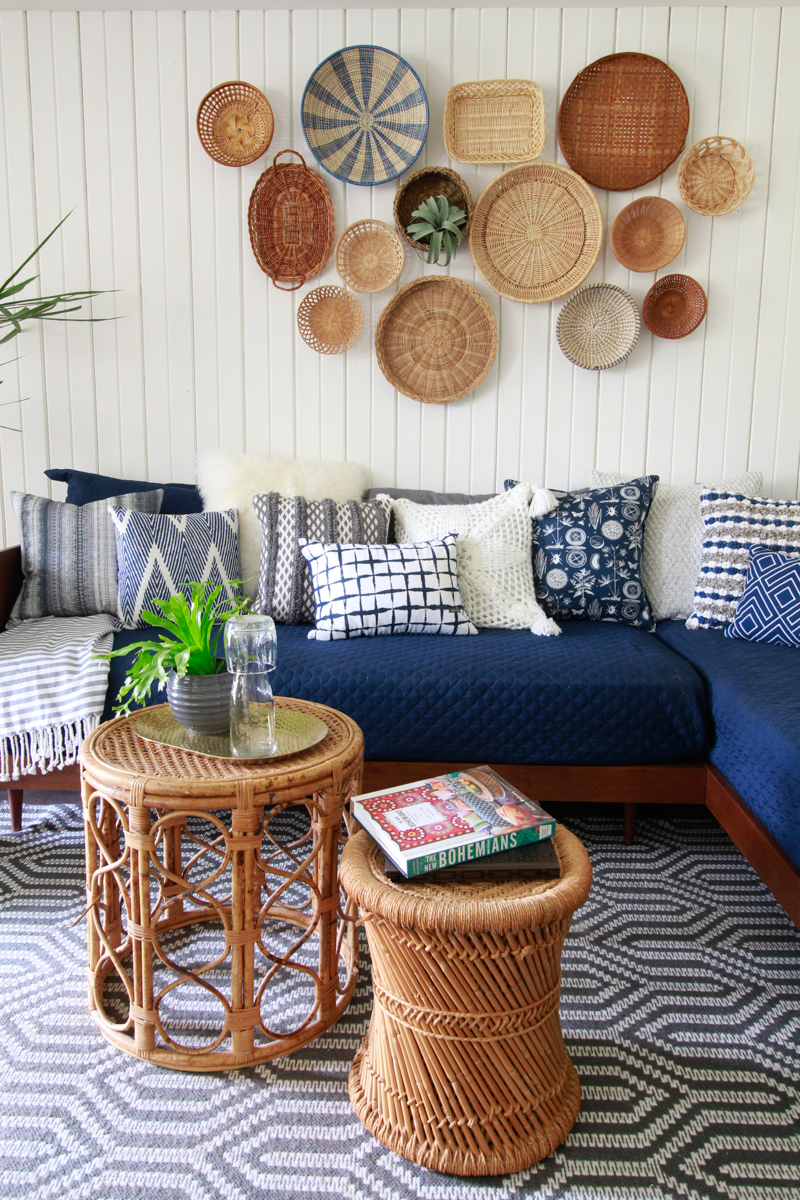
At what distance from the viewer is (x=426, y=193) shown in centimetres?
272

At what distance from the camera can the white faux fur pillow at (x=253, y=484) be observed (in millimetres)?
2551

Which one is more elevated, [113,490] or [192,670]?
[113,490]

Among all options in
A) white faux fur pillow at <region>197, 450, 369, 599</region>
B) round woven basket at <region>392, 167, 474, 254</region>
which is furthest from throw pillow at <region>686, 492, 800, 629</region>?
round woven basket at <region>392, 167, 474, 254</region>

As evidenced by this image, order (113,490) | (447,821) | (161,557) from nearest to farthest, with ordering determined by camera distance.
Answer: (447,821)
(161,557)
(113,490)

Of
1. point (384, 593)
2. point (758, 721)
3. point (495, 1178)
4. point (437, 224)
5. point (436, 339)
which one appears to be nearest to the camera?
point (495, 1178)

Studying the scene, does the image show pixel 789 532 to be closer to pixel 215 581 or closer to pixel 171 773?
pixel 215 581

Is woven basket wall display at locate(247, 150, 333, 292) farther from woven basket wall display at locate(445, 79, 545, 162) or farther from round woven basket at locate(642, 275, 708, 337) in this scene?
round woven basket at locate(642, 275, 708, 337)

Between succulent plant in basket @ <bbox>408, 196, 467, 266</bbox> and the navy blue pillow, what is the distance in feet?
3.68

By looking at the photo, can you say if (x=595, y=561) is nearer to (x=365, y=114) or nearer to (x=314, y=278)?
(x=314, y=278)

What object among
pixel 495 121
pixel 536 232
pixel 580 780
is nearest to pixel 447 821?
pixel 580 780

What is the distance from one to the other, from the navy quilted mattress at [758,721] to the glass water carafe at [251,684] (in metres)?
0.96

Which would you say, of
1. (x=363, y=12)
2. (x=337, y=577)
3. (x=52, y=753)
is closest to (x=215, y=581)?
(x=337, y=577)

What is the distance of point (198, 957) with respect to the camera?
1.60m

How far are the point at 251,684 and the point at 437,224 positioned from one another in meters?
1.95
